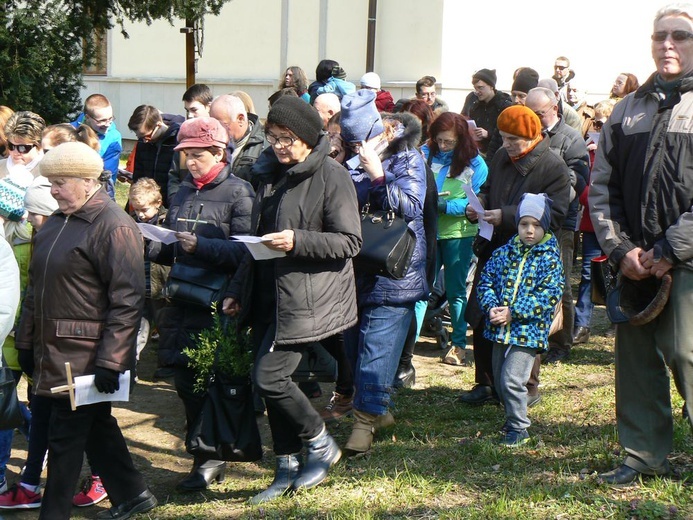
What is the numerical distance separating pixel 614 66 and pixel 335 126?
15.8 m

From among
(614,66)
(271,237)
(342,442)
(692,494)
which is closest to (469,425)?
(342,442)

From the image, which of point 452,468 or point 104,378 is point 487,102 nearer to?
point 452,468

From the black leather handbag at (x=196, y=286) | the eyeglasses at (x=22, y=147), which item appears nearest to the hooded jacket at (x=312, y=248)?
the black leather handbag at (x=196, y=286)

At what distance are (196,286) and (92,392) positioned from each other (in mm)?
927

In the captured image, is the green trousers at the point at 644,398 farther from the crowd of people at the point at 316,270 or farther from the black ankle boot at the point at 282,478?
the black ankle boot at the point at 282,478

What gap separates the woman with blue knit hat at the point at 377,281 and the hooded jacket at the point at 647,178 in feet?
3.96

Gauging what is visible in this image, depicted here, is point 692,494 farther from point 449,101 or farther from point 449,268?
point 449,101

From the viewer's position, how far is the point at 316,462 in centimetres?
503

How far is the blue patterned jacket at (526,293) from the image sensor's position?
18.4ft

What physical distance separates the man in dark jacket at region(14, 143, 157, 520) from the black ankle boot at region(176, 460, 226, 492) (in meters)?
0.74

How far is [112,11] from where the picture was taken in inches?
512

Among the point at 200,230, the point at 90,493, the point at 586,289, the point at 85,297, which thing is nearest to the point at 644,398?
the point at 200,230

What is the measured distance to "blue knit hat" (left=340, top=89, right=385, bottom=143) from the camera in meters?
5.56

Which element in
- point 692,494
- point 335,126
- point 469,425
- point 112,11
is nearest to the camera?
point 692,494
